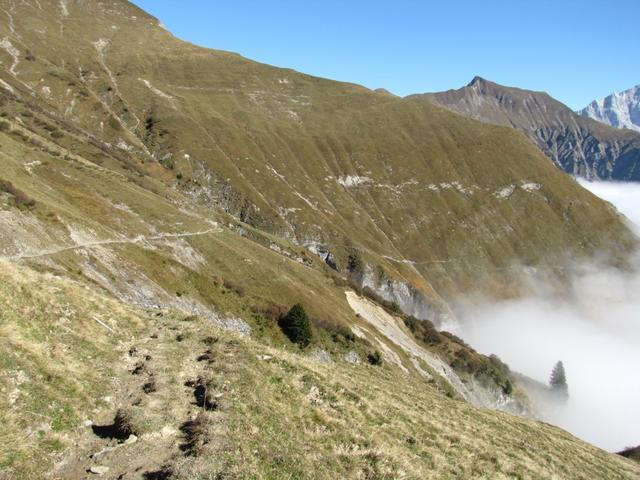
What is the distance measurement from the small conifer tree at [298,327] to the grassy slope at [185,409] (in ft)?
88.8

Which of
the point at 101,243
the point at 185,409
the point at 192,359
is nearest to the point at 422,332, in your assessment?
the point at 101,243

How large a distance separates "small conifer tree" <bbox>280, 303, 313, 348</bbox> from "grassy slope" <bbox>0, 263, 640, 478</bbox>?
88.8 ft

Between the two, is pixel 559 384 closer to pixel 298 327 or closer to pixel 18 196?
pixel 298 327

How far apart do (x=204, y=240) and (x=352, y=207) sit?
12750 cm

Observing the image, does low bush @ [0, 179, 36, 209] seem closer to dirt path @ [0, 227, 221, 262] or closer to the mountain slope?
the mountain slope

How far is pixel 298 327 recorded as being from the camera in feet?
183

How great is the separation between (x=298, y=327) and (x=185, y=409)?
38953 millimetres

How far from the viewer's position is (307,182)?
633 ft

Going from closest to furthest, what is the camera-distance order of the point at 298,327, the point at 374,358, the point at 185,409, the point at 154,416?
the point at 154,416, the point at 185,409, the point at 298,327, the point at 374,358

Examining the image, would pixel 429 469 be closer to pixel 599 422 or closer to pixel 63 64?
pixel 599 422

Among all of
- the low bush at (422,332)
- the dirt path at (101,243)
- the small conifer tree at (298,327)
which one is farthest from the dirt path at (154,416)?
the low bush at (422,332)

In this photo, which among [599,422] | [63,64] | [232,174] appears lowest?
[599,422]

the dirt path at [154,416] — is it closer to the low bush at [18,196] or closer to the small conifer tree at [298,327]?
the small conifer tree at [298,327]

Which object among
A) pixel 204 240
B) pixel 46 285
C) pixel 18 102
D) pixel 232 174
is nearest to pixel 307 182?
pixel 232 174
